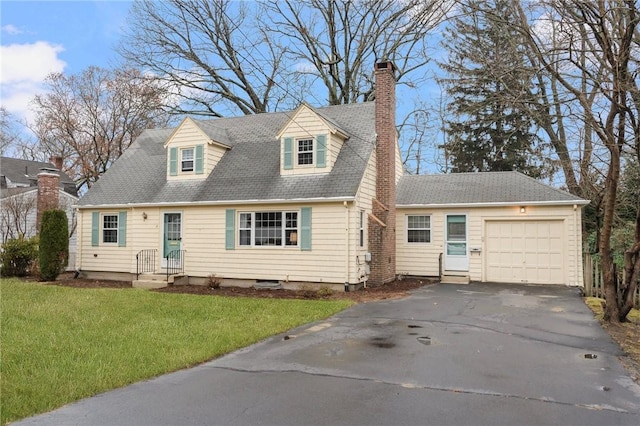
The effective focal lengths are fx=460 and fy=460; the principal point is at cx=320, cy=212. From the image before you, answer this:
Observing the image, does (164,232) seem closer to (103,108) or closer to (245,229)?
(245,229)

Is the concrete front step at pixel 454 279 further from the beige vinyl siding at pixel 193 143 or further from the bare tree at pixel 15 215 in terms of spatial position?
the bare tree at pixel 15 215

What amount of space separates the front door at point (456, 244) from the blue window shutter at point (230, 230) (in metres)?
7.32

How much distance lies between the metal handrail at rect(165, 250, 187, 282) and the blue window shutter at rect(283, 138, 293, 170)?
15.6 feet

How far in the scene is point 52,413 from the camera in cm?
445

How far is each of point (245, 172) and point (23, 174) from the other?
2587 centimetres

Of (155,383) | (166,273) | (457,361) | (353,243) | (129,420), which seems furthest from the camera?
(166,273)

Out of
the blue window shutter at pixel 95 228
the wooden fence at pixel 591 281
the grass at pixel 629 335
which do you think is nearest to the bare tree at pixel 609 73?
the grass at pixel 629 335

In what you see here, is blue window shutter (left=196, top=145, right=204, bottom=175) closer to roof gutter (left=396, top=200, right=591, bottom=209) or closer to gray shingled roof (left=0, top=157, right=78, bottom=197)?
roof gutter (left=396, top=200, right=591, bottom=209)

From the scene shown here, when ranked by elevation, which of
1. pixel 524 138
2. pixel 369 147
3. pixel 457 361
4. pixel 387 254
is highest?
pixel 524 138

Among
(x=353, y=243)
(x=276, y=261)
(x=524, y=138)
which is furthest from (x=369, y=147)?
(x=524, y=138)

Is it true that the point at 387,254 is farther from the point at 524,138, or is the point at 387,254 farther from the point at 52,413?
the point at 524,138

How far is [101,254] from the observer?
17641 millimetres

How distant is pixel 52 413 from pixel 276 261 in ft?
34.1

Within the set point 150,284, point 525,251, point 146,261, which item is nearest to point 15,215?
point 146,261
